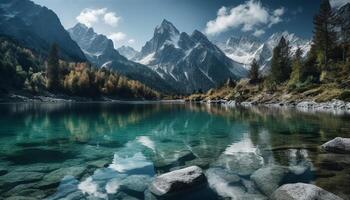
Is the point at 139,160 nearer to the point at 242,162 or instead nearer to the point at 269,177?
the point at 242,162

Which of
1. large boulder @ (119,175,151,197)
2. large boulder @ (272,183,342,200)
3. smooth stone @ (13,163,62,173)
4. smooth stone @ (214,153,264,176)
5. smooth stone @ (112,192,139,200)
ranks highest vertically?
large boulder @ (272,183,342,200)

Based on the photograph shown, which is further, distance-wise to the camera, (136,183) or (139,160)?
(139,160)

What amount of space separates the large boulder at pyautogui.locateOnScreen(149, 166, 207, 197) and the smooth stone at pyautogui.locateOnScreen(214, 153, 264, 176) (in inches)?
136

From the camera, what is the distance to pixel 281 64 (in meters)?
130

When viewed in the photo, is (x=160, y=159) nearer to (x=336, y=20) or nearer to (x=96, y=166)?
(x=96, y=166)

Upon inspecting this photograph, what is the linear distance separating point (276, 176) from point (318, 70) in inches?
4186

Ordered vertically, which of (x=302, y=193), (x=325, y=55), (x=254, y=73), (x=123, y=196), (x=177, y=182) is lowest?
(x=123, y=196)

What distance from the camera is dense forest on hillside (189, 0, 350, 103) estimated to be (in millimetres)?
88250

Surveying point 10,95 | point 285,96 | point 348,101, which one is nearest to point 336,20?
point 285,96

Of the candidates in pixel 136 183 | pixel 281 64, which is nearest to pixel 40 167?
pixel 136 183

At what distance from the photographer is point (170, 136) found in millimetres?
32812

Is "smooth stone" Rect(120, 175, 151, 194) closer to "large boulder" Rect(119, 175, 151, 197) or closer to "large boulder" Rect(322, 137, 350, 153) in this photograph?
"large boulder" Rect(119, 175, 151, 197)

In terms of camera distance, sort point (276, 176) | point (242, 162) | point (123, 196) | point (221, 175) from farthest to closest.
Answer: point (242, 162), point (221, 175), point (276, 176), point (123, 196)

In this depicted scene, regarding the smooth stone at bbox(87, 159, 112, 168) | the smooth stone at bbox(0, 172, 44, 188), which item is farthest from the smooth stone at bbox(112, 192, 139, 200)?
the smooth stone at bbox(87, 159, 112, 168)
